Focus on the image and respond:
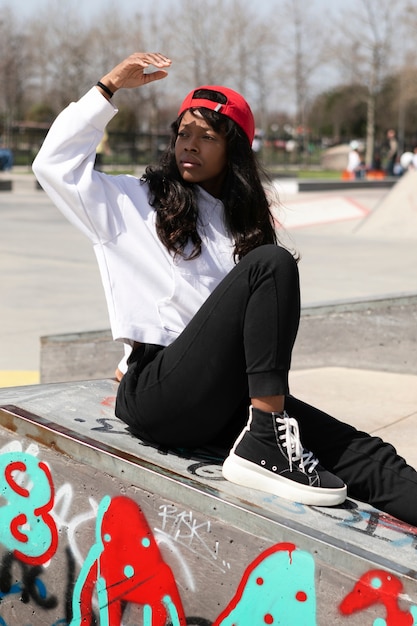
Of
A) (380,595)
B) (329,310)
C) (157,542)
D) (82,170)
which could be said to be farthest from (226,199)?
(329,310)

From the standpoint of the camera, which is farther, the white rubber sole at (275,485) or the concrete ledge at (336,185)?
the concrete ledge at (336,185)

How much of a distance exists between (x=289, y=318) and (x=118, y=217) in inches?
27.8

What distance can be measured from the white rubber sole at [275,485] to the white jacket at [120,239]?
47 centimetres

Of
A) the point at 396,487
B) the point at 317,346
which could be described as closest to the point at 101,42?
the point at 317,346

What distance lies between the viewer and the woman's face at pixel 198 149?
108 inches

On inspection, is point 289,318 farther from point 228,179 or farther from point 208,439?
point 228,179

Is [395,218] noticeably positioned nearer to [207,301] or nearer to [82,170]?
[82,170]

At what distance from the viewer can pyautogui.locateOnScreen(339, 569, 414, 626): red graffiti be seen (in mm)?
1962

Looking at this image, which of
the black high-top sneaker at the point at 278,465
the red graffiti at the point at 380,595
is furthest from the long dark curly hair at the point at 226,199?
the red graffiti at the point at 380,595

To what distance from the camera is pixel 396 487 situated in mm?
2469

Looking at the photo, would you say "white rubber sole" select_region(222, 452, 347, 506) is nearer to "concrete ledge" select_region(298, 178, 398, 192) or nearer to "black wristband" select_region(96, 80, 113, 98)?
"black wristband" select_region(96, 80, 113, 98)

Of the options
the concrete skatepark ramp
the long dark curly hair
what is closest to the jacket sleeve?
the long dark curly hair

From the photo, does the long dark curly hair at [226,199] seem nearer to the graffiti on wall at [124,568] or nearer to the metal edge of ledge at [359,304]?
the graffiti on wall at [124,568]

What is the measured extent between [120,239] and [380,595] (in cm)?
133
